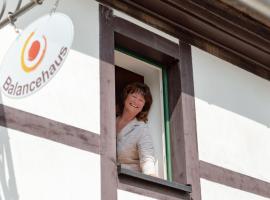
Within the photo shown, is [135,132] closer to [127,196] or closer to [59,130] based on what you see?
[127,196]

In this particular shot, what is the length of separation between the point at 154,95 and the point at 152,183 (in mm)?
1124

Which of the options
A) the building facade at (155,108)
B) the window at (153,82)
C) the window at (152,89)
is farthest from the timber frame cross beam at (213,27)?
the window at (153,82)

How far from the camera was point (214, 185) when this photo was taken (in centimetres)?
844

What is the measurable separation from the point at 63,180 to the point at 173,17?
2141 mm

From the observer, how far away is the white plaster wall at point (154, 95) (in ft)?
27.9

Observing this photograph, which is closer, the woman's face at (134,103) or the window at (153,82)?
the woman's face at (134,103)

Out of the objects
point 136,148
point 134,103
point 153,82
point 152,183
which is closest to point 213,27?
point 153,82

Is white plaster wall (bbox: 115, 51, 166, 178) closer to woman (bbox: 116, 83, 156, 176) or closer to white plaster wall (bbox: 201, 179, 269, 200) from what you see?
woman (bbox: 116, 83, 156, 176)

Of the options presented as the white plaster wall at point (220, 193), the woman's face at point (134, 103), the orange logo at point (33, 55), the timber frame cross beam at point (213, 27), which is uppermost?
the timber frame cross beam at point (213, 27)

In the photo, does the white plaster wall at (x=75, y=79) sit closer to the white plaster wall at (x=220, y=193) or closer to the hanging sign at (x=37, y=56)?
the hanging sign at (x=37, y=56)

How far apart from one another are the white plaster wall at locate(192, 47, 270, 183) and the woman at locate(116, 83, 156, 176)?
51 centimetres

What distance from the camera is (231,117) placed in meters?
9.00

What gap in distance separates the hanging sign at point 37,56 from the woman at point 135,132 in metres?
2.15

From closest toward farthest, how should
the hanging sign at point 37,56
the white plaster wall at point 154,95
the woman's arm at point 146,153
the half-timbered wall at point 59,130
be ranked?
the hanging sign at point 37,56 < the half-timbered wall at point 59,130 < the woman's arm at point 146,153 < the white plaster wall at point 154,95
